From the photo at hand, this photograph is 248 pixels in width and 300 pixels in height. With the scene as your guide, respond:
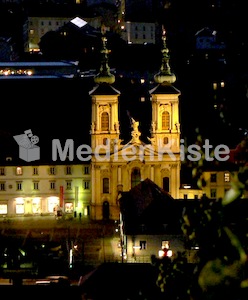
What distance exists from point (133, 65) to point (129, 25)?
34.5 ft

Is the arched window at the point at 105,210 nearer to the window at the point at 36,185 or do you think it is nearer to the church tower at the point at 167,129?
the church tower at the point at 167,129

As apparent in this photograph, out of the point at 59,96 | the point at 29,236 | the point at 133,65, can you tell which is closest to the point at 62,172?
the point at 29,236

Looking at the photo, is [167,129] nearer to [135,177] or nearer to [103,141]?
[135,177]

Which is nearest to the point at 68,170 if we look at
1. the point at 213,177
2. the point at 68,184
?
the point at 68,184

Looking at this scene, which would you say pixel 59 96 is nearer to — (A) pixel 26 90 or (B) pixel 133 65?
(A) pixel 26 90

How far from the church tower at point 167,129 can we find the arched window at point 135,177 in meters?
0.91

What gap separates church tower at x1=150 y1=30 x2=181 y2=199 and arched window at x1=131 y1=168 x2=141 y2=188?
909 mm

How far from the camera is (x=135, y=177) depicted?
40031mm

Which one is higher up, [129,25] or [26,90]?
[129,25]

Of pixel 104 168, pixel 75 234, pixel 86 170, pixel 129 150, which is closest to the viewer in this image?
pixel 75 234

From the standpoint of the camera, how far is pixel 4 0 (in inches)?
3435

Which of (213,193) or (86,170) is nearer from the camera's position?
(213,193)

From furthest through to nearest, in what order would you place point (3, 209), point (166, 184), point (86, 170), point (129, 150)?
1. point (86, 170)
2. point (3, 209)
3. point (166, 184)
4. point (129, 150)

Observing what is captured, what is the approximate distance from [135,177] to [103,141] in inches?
82.6
